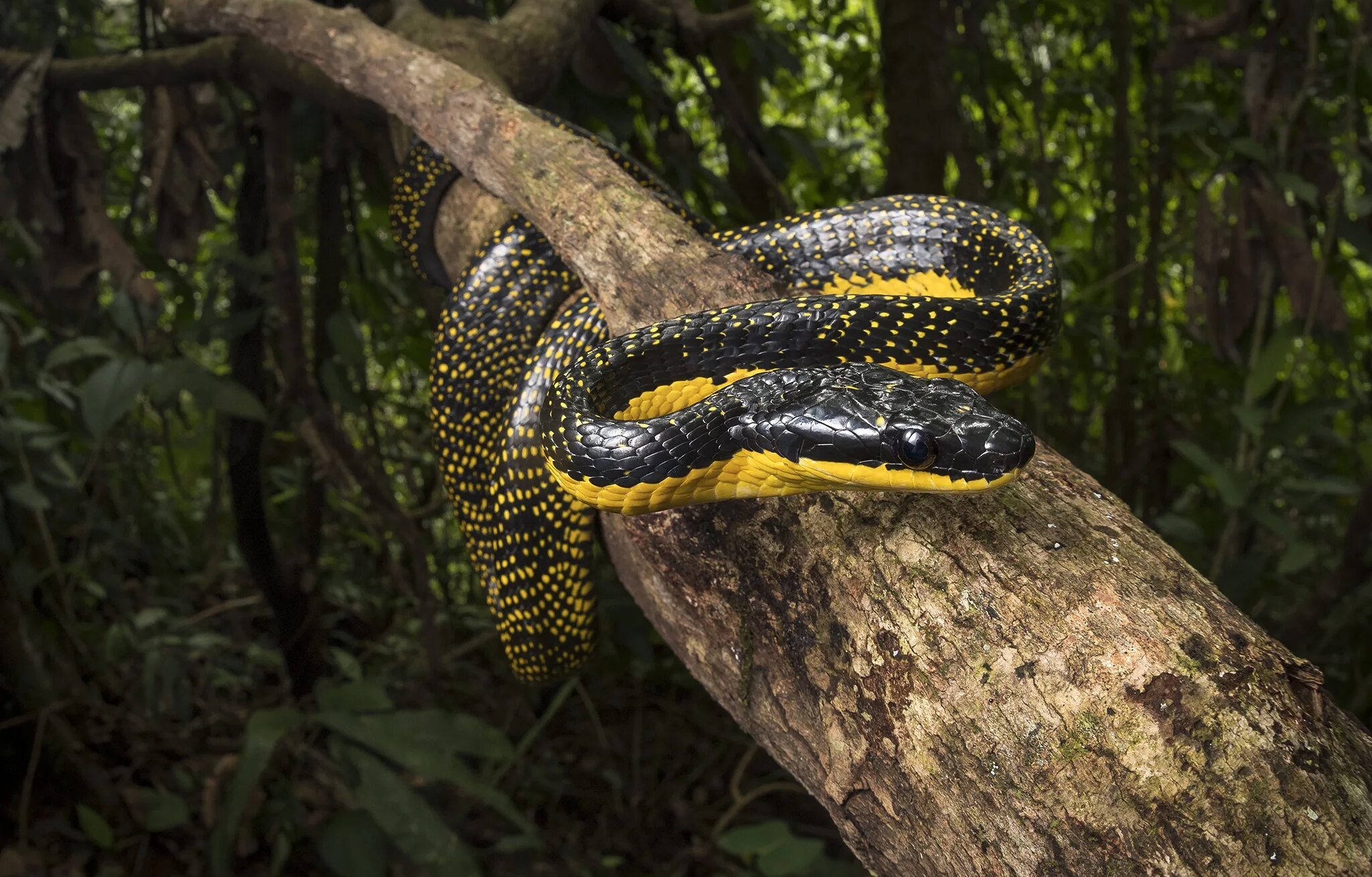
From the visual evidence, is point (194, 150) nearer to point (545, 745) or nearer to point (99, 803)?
point (99, 803)

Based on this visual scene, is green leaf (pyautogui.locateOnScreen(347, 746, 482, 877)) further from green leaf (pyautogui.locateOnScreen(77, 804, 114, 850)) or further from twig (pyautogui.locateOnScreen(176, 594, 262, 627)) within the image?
twig (pyautogui.locateOnScreen(176, 594, 262, 627))

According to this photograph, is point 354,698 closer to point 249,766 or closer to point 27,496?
point 249,766

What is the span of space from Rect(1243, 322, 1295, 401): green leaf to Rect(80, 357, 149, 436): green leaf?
3565 mm

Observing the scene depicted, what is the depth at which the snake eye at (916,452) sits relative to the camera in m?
1.40

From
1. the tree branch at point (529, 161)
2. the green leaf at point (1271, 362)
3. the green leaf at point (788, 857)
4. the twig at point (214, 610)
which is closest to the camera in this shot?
the tree branch at point (529, 161)

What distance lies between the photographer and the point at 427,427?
526 cm

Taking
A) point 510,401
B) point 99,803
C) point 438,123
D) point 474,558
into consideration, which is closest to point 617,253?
point 510,401

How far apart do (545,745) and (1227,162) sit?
156 inches

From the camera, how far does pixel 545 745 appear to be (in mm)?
4781

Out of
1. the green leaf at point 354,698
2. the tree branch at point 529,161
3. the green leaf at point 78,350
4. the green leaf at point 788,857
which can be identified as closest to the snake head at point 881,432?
the tree branch at point 529,161

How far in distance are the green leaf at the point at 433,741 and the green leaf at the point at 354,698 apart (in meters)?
0.03

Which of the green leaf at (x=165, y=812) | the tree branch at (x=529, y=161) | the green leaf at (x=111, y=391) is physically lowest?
the green leaf at (x=165, y=812)

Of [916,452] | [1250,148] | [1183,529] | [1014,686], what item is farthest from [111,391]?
[1250,148]

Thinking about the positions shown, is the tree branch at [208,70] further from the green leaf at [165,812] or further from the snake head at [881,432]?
the green leaf at [165,812]
